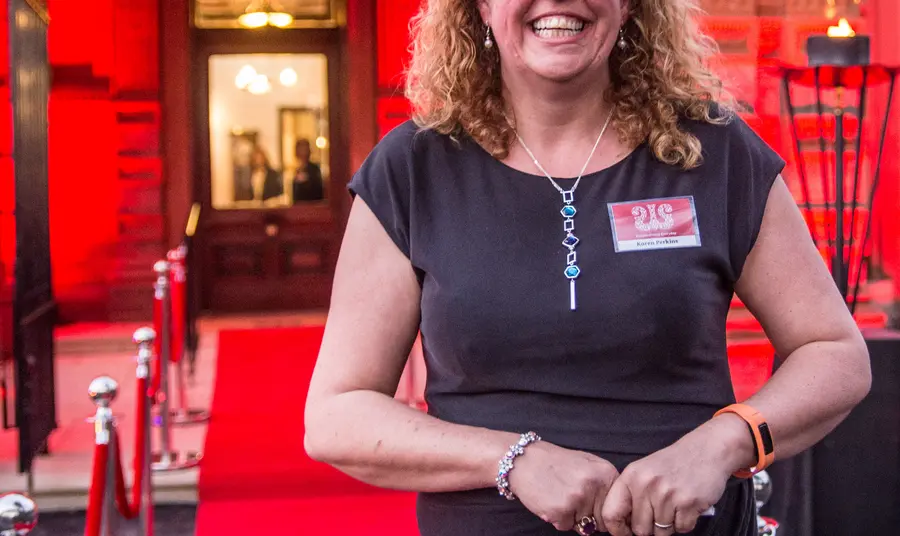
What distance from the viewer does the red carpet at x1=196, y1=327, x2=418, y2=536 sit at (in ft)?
14.2

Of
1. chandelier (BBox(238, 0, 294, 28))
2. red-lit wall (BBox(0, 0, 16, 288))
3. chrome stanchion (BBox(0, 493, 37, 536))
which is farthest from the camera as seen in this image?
chandelier (BBox(238, 0, 294, 28))

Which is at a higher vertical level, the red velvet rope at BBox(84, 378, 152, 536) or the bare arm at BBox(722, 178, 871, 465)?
the bare arm at BBox(722, 178, 871, 465)

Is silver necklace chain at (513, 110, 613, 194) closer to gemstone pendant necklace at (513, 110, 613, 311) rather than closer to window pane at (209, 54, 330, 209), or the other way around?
gemstone pendant necklace at (513, 110, 613, 311)

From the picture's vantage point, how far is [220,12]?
9.08 m

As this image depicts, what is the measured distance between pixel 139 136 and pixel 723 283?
7641 mm

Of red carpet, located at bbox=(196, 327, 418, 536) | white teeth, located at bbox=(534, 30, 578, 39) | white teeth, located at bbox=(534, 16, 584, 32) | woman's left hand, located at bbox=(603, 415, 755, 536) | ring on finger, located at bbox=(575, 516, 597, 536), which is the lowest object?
red carpet, located at bbox=(196, 327, 418, 536)

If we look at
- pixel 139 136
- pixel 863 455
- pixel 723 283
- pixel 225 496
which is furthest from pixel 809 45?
pixel 139 136

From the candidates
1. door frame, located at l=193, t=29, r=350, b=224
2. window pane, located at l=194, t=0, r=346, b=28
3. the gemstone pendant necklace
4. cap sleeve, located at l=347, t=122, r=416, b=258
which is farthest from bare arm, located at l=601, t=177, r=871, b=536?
window pane, located at l=194, t=0, r=346, b=28

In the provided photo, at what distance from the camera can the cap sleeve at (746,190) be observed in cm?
132

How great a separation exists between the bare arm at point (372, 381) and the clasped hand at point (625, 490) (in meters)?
0.10

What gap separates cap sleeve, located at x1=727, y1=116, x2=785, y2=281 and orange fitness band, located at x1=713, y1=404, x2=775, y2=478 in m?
0.17

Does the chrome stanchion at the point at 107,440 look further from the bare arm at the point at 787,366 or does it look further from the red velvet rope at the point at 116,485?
the bare arm at the point at 787,366

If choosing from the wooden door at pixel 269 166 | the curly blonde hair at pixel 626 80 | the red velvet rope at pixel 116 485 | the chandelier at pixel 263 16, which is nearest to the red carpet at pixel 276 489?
the red velvet rope at pixel 116 485

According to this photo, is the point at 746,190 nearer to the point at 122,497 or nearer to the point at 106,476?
the point at 106,476
